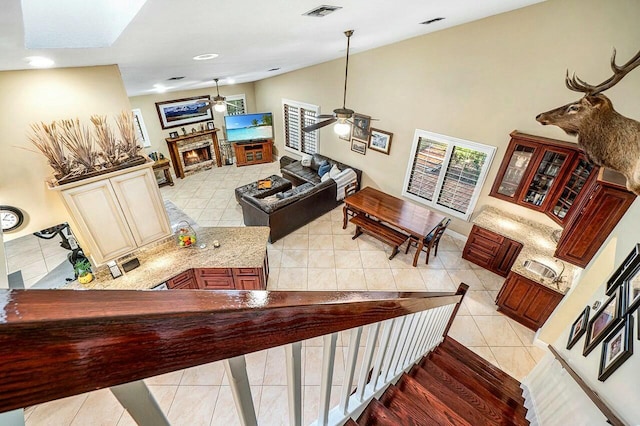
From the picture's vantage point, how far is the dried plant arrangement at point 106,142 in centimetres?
270

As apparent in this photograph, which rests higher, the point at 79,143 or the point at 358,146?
the point at 79,143

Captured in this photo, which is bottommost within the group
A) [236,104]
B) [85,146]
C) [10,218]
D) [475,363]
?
[475,363]

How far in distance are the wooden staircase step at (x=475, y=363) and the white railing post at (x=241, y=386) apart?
9.59ft

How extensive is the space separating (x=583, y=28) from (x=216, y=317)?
5202mm

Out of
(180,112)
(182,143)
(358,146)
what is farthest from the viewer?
(182,143)

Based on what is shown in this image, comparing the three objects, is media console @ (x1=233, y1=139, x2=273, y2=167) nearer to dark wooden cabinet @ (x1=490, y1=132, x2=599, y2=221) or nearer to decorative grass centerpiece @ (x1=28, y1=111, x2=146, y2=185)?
decorative grass centerpiece @ (x1=28, y1=111, x2=146, y2=185)

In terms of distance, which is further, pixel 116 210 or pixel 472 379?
pixel 116 210

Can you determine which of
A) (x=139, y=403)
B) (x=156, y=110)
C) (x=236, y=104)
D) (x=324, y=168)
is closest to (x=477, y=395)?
(x=139, y=403)

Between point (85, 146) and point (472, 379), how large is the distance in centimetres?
417

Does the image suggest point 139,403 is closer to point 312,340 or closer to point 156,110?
point 312,340

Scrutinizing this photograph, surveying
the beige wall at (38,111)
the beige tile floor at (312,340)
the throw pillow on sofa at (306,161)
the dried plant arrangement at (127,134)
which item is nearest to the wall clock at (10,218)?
the beige wall at (38,111)

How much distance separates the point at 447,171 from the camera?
17.4ft

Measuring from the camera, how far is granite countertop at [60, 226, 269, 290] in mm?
3193

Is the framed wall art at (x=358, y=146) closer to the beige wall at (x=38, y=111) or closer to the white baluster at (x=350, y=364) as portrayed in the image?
the beige wall at (x=38, y=111)
